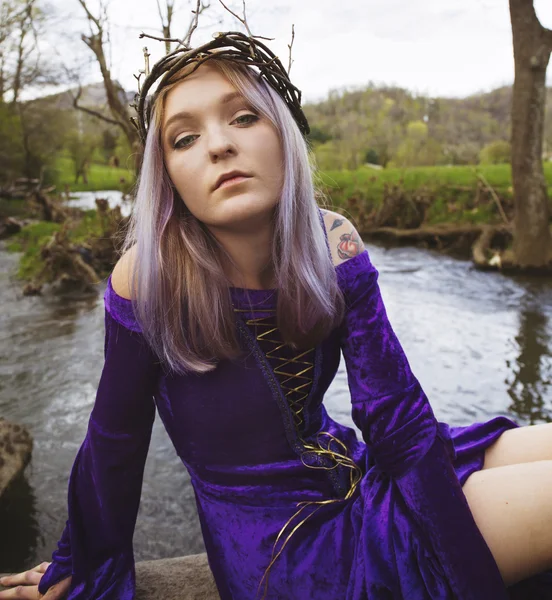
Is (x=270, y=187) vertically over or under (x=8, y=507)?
over

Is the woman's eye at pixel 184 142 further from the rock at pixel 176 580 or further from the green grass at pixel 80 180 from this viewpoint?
the green grass at pixel 80 180

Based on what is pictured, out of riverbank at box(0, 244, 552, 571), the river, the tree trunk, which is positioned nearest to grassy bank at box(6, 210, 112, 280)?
the river

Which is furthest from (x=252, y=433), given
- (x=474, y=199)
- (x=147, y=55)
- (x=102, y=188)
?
(x=102, y=188)

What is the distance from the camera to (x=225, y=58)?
4.16 ft

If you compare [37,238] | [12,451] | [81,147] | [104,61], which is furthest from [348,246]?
[81,147]

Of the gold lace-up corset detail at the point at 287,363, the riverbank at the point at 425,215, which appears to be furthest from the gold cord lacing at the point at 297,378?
the riverbank at the point at 425,215

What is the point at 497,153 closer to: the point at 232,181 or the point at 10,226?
the point at 10,226

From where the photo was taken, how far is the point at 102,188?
19641 mm

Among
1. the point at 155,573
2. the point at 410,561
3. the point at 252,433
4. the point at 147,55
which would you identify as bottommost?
the point at 155,573

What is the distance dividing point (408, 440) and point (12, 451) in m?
1.85

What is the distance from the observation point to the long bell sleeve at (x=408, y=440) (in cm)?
113

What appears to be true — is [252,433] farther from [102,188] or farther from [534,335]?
[102,188]

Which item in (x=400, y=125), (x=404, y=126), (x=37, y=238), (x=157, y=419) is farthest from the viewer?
(x=404, y=126)

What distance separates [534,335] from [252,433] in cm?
388
